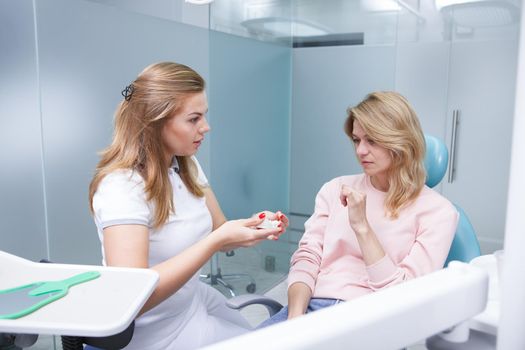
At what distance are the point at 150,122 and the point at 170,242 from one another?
346 mm

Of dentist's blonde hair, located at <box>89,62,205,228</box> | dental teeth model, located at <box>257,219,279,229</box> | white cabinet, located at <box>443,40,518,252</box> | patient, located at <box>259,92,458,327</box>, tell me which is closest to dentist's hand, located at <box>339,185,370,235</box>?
patient, located at <box>259,92,458,327</box>

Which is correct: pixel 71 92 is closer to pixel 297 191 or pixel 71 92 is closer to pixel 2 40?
pixel 2 40

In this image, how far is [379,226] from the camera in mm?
1509

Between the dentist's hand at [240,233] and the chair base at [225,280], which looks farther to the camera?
the chair base at [225,280]

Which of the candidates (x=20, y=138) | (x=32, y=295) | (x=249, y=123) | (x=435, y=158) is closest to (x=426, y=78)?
(x=249, y=123)

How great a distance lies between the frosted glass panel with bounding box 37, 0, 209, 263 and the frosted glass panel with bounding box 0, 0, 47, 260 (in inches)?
1.7

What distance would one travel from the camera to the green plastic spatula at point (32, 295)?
0.68m

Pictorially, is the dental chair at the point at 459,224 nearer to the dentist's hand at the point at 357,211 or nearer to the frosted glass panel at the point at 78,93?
the dentist's hand at the point at 357,211

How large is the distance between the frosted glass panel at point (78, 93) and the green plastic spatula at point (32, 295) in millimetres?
1189

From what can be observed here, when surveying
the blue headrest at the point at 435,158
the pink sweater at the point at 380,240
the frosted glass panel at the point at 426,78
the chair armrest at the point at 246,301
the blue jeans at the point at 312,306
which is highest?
the frosted glass panel at the point at 426,78

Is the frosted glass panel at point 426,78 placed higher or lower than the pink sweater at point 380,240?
higher

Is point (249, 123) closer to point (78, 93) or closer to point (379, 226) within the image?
point (78, 93)

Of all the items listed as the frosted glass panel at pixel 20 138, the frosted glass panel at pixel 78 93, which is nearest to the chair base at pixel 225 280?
the frosted glass panel at pixel 78 93

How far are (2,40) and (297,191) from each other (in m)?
2.52
